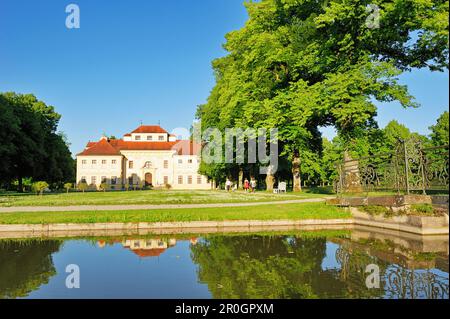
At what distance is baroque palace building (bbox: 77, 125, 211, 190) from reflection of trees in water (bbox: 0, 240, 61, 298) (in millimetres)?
60392

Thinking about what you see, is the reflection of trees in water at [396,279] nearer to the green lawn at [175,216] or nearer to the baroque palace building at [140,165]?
the green lawn at [175,216]

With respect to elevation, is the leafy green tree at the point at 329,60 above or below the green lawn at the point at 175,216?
above

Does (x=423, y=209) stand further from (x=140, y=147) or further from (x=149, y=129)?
(x=149, y=129)

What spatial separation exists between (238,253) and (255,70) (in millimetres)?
18362

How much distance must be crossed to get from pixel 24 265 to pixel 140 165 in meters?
67.5

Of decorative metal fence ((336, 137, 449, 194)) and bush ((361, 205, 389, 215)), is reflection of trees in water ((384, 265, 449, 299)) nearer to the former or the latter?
decorative metal fence ((336, 137, 449, 194))

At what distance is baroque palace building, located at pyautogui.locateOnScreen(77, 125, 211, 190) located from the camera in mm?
70000

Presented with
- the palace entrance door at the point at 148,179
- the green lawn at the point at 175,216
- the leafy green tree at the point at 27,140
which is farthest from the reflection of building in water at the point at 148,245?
the palace entrance door at the point at 148,179

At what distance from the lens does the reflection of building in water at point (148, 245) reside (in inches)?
320

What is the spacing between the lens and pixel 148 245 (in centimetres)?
907

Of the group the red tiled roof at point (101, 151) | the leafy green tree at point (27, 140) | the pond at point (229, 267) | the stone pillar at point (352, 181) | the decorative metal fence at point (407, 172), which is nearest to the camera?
the pond at point (229, 267)

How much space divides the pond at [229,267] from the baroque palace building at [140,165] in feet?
200

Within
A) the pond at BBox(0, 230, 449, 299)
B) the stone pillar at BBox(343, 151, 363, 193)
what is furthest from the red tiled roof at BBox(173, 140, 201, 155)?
the pond at BBox(0, 230, 449, 299)
